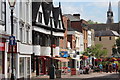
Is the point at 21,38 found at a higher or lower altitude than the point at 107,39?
lower

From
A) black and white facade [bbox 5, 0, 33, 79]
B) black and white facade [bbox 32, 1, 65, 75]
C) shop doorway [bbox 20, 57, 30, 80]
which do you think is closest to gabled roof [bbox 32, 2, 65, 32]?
black and white facade [bbox 32, 1, 65, 75]

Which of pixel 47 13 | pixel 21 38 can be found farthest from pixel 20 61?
pixel 47 13

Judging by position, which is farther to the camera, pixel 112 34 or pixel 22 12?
pixel 112 34

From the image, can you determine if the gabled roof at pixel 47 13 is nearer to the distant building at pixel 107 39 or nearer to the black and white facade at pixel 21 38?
the black and white facade at pixel 21 38

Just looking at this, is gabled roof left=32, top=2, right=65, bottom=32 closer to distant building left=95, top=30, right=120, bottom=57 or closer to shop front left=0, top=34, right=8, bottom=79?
shop front left=0, top=34, right=8, bottom=79

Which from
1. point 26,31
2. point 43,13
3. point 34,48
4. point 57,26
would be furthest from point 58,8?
point 26,31

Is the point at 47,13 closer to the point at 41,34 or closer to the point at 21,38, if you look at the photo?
the point at 41,34

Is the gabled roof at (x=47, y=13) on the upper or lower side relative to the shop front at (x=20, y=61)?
upper

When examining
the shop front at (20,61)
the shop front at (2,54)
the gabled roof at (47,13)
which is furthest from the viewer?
the gabled roof at (47,13)

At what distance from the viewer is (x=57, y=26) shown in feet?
181

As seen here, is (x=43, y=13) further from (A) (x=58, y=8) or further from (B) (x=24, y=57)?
(B) (x=24, y=57)

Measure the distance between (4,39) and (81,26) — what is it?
53633mm

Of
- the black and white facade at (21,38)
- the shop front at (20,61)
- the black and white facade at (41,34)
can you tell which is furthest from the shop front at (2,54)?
the black and white facade at (41,34)

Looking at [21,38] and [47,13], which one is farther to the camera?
[47,13]
